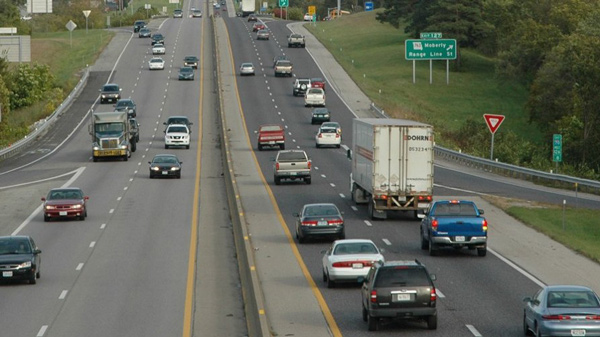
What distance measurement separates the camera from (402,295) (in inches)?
971

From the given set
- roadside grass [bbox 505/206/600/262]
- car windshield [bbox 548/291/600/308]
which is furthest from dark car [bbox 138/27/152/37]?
car windshield [bbox 548/291/600/308]

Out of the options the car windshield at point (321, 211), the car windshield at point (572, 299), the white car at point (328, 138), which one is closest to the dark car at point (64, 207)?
the car windshield at point (321, 211)

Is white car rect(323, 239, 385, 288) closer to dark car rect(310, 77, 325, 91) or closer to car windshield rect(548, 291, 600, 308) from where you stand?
car windshield rect(548, 291, 600, 308)

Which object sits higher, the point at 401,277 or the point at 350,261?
the point at 401,277

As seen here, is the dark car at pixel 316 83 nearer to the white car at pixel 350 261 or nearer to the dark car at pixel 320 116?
the dark car at pixel 320 116

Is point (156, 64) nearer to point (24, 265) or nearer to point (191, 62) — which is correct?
point (191, 62)

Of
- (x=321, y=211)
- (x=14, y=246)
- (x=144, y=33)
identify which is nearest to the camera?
(x=14, y=246)

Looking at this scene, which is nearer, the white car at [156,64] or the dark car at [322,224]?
the dark car at [322,224]

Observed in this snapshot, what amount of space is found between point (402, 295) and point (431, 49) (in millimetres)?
87601

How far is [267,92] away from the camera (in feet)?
363

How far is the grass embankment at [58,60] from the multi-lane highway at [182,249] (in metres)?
4.76

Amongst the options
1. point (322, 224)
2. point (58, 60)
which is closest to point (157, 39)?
point (58, 60)

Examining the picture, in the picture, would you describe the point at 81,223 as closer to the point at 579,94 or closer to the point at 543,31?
the point at 579,94

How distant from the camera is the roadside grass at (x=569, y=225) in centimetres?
3984
